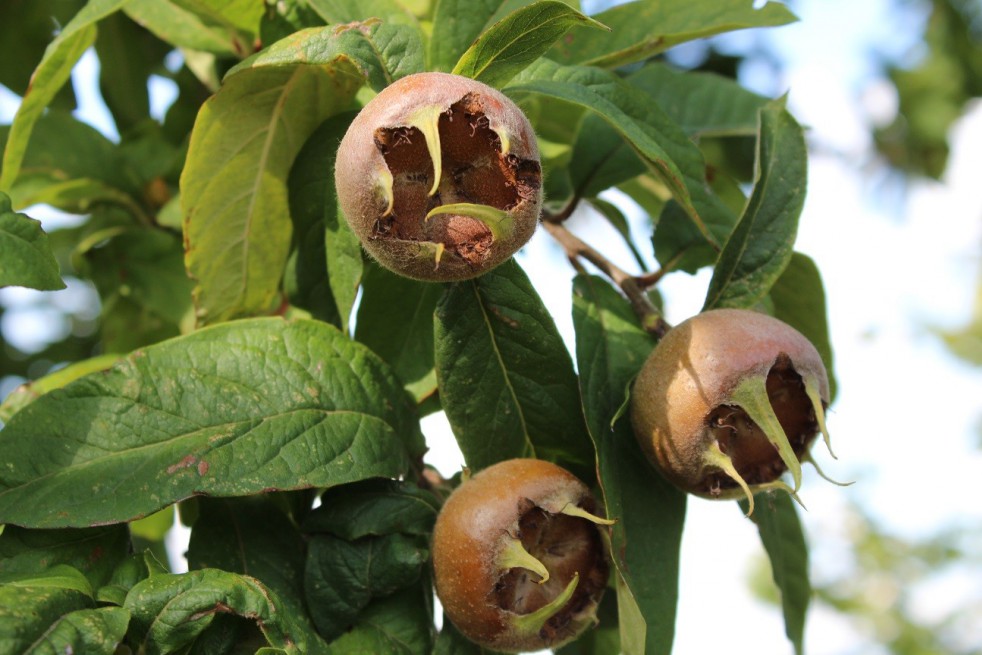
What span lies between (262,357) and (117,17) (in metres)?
1.64

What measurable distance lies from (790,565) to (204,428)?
121cm

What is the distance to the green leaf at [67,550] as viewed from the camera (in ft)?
4.44

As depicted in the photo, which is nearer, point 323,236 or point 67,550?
point 67,550

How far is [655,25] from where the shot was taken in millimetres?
1950

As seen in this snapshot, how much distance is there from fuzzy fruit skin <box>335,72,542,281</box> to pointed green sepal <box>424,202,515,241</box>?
0.6 inches

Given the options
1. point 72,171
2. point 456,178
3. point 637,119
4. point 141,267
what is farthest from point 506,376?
point 72,171

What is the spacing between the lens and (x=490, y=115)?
4.22 feet

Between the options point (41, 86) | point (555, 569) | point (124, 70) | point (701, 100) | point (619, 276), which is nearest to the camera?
point (555, 569)

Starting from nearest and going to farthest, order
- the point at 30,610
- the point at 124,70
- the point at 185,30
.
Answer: the point at 30,610
the point at 185,30
the point at 124,70

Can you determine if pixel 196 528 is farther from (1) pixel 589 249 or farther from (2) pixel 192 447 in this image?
(1) pixel 589 249

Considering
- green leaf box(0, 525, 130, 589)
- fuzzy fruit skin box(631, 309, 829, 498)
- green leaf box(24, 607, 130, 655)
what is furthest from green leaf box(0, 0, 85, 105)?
fuzzy fruit skin box(631, 309, 829, 498)

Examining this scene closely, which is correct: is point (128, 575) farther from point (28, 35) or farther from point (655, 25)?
point (28, 35)

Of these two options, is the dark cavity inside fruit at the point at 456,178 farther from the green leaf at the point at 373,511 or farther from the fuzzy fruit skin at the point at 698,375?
the green leaf at the point at 373,511

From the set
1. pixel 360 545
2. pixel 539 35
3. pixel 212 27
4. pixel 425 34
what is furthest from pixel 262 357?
pixel 212 27
